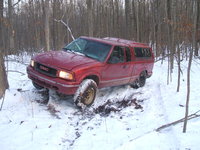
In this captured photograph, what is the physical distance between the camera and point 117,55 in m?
7.16

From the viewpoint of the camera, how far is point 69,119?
206 inches

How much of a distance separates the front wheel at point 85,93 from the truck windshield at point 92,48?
0.92 metres

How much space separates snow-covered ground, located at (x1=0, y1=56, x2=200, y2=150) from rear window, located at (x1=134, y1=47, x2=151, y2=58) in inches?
72.5

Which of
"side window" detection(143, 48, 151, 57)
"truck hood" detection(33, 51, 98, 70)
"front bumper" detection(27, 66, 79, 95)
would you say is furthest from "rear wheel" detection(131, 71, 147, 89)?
"front bumper" detection(27, 66, 79, 95)

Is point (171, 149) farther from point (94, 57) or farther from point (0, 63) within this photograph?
point (0, 63)

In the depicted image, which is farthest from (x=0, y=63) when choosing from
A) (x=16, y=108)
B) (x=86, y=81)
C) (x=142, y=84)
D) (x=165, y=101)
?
(x=142, y=84)

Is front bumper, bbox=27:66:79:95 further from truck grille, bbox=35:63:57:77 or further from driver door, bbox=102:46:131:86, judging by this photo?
driver door, bbox=102:46:131:86

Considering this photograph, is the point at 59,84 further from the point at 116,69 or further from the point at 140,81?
the point at 140,81

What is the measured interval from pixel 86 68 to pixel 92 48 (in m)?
1.34

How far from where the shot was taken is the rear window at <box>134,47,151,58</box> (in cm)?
827

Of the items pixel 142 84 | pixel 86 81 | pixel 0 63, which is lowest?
pixel 142 84

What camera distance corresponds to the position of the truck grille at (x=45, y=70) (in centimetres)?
568

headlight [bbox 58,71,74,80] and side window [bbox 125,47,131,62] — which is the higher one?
side window [bbox 125,47,131,62]

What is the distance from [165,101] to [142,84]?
2570 millimetres
